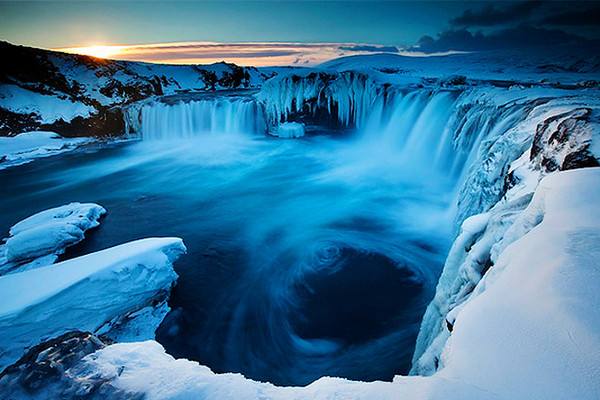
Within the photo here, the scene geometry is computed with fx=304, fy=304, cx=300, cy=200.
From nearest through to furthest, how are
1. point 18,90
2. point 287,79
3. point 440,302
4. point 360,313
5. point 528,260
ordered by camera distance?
1. point 528,260
2. point 440,302
3. point 360,313
4. point 287,79
5. point 18,90

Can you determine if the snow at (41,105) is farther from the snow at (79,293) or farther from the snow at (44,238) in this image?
the snow at (79,293)

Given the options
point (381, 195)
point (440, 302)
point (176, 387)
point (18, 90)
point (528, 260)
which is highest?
Answer: point (18, 90)

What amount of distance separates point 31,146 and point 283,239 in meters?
20.1

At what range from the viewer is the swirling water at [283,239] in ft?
16.2

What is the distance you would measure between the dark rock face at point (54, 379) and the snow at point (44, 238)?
19.5 ft

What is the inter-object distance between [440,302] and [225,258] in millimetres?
5449

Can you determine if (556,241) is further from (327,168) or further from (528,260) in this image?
(327,168)

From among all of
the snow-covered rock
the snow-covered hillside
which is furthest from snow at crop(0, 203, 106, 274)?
the snow-covered rock

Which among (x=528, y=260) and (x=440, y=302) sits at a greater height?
(x=528, y=260)

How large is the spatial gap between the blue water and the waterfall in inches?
160

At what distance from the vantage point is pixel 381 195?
10594mm

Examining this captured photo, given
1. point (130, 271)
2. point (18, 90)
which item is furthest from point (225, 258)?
point (18, 90)

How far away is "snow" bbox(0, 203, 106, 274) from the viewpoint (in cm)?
643

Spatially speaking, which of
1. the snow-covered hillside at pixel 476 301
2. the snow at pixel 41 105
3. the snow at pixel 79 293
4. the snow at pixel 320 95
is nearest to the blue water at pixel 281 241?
the snow at pixel 79 293
